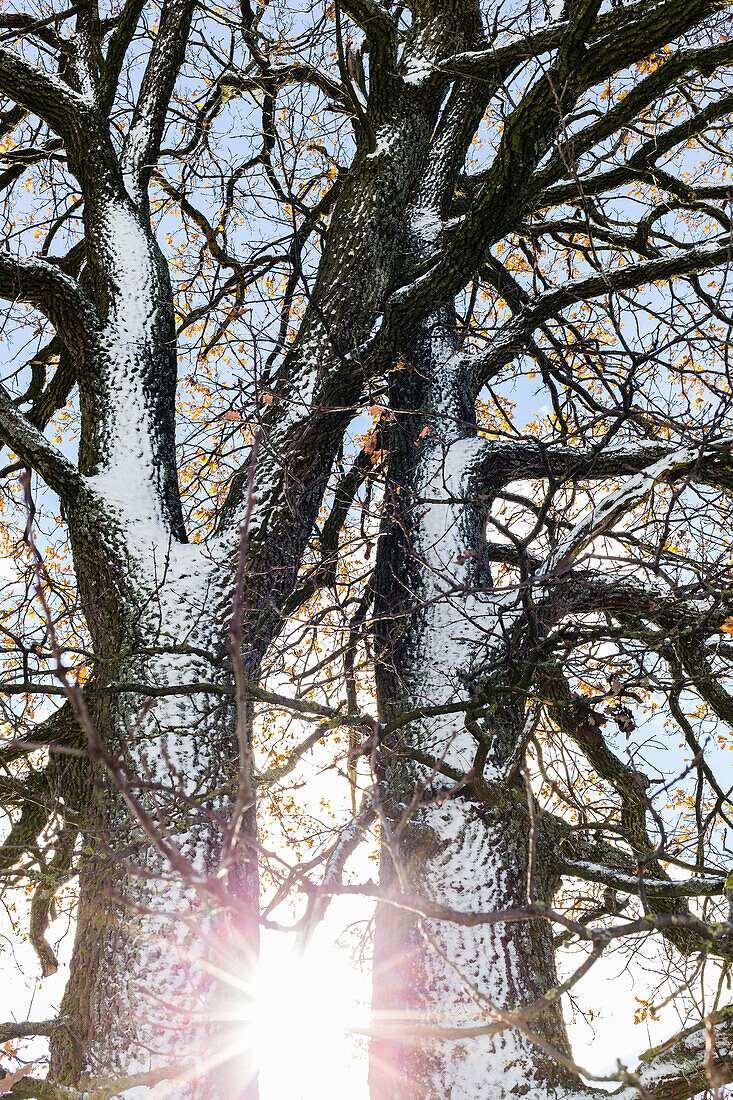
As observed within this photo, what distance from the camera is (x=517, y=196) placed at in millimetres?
3547

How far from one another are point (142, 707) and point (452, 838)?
180cm

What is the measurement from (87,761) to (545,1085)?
8.93 ft

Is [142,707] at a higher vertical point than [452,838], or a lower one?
higher

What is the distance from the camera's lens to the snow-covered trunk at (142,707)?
8.41 feet

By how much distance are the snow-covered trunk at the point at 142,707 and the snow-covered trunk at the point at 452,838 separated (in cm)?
70

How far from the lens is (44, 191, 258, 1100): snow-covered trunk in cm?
256

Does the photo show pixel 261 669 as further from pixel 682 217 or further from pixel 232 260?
pixel 682 217

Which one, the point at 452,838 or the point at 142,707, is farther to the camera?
the point at 452,838

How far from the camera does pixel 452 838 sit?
3.23 meters

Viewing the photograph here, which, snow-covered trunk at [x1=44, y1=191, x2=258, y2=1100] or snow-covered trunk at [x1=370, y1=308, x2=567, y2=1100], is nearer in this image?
snow-covered trunk at [x1=44, y1=191, x2=258, y2=1100]

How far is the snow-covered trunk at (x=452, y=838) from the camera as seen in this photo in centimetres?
271

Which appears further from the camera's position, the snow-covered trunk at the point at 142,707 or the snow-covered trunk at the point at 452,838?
the snow-covered trunk at the point at 452,838

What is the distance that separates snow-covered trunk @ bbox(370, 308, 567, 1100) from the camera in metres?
2.71

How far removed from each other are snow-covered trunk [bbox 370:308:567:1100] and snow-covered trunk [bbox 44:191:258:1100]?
0.70m
